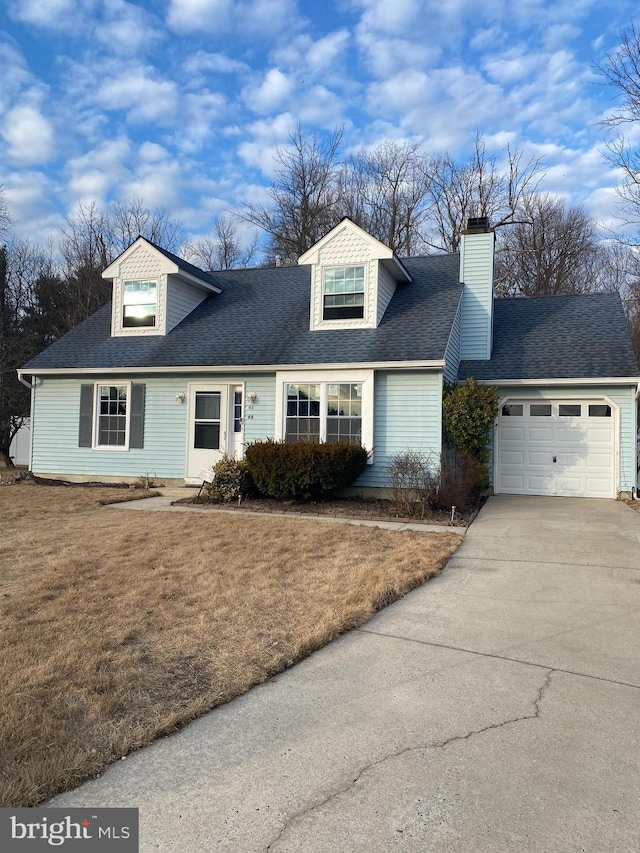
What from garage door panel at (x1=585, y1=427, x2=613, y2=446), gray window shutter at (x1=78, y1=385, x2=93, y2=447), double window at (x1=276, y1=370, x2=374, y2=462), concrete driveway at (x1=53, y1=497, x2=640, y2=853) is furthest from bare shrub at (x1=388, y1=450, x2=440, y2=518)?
gray window shutter at (x1=78, y1=385, x2=93, y2=447)

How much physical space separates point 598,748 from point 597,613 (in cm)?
236

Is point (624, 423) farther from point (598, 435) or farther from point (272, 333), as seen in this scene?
point (272, 333)

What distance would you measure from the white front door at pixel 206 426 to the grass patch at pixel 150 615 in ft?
14.5

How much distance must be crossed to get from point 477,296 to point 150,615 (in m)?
12.1

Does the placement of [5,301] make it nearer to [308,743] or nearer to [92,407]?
[92,407]

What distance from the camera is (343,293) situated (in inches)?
516

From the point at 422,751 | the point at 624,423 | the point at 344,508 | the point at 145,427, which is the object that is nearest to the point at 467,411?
the point at 344,508

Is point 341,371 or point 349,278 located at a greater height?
point 349,278

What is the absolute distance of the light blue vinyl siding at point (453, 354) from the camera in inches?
483

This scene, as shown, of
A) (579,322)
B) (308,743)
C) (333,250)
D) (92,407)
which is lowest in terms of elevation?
(308,743)

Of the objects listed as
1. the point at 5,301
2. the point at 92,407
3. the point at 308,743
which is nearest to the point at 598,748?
the point at 308,743

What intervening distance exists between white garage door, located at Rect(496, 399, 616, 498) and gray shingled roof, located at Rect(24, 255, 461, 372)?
3.04 m

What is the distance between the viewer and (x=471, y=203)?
2797 centimetres

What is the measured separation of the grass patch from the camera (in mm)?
2949
